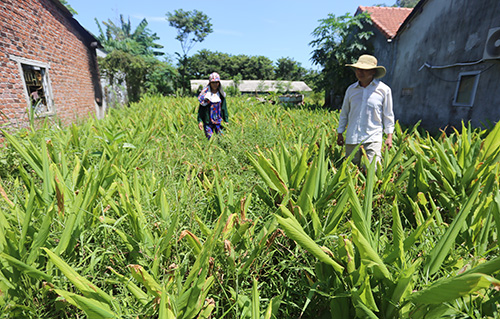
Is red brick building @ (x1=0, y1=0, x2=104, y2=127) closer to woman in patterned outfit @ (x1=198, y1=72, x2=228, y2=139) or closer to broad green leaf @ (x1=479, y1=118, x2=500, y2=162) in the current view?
woman in patterned outfit @ (x1=198, y1=72, x2=228, y2=139)

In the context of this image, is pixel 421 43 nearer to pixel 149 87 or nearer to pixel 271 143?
pixel 271 143

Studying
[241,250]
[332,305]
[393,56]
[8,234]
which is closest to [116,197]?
[8,234]

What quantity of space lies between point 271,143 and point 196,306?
247 cm

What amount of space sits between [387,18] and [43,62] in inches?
500

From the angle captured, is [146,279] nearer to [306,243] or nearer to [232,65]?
[306,243]

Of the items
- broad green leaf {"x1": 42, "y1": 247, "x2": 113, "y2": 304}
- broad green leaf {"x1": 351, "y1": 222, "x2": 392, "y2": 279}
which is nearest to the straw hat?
broad green leaf {"x1": 351, "y1": 222, "x2": 392, "y2": 279}

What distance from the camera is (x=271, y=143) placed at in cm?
318

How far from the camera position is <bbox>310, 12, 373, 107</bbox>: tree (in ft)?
30.9

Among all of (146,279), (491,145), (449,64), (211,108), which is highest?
(449,64)

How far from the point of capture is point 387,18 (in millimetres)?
10438

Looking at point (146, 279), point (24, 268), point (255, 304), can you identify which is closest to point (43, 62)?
point (24, 268)

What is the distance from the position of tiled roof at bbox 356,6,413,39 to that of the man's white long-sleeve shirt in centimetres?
843

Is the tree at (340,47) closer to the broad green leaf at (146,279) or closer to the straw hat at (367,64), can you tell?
the straw hat at (367,64)

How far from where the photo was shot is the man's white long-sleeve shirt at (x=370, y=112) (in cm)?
245
